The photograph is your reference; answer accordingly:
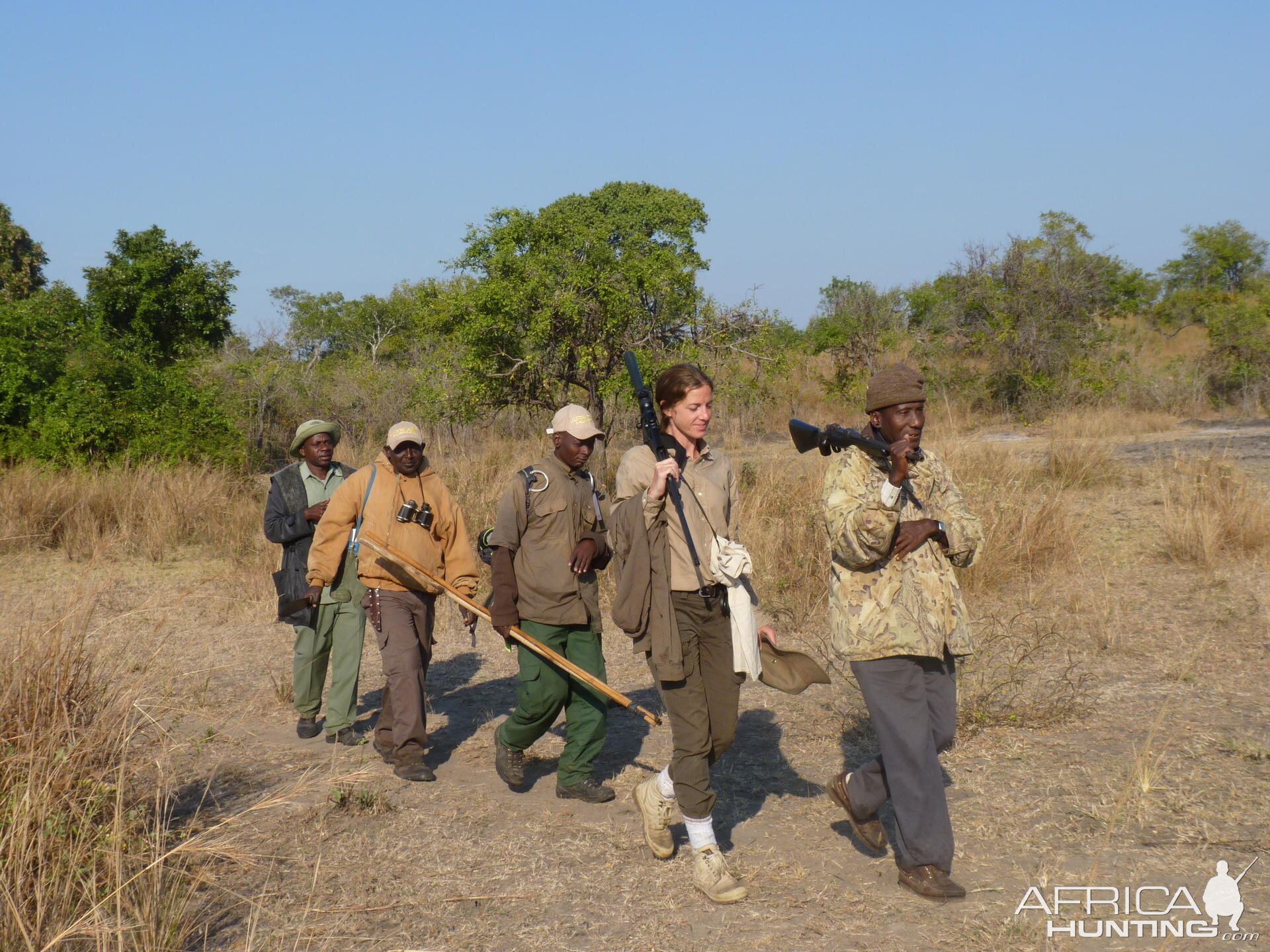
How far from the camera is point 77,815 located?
358 centimetres

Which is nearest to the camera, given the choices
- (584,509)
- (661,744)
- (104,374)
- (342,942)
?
(342,942)

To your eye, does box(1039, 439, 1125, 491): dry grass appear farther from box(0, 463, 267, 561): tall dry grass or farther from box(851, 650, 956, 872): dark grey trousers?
box(0, 463, 267, 561): tall dry grass

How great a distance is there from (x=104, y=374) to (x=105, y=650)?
11650mm

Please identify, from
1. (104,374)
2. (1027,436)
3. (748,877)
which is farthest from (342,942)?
(1027,436)

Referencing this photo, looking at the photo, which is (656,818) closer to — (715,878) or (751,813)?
(715,878)

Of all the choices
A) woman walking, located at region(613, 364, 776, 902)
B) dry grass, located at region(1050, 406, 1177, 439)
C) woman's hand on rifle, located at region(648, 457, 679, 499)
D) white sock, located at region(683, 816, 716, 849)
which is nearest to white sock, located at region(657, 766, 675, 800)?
woman walking, located at region(613, 364, 776, 902)

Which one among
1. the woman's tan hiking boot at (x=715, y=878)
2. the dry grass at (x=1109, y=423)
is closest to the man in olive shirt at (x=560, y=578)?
the woman's tan hiking boot at (x=715, y=878)

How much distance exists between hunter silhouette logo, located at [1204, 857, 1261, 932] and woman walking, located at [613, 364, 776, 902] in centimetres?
157

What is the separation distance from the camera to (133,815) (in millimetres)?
3623

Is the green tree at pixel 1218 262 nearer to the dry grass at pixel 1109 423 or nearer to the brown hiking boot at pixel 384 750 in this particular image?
the dry grass at pixel 1109 423

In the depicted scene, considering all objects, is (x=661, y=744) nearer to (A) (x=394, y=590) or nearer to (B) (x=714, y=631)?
(A) (x=394, y=590)

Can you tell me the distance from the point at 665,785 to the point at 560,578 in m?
1.11

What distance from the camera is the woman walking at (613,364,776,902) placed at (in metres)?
3.81

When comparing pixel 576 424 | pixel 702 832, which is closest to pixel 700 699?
pixel 702 832
